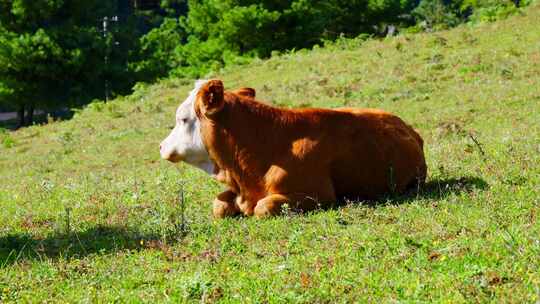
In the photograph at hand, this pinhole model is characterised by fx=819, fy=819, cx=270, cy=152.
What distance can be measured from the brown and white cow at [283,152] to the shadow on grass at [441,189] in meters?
0.21

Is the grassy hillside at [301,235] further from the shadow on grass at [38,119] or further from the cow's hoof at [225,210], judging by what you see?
the shadow on grass at [38,119]

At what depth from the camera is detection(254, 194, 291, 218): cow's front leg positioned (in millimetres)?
8320

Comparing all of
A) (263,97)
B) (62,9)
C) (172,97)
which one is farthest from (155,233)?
(62,9)

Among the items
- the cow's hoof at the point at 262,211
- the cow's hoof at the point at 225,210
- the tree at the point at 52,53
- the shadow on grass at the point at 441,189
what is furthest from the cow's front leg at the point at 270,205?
the tree at the point at 52,53

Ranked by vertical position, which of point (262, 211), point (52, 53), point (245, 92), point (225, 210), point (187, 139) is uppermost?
point (245, 92)

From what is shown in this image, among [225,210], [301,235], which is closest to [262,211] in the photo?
[225,210]

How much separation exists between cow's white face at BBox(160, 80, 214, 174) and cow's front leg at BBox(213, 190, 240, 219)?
15.2 inches

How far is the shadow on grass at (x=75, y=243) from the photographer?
779 cm

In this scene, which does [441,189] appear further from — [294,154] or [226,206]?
[226,206]

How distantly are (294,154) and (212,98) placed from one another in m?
1.04

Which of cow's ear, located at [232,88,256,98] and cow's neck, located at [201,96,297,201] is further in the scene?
cow's ear, located at [232,88,256,98]

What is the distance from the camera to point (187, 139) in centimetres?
893

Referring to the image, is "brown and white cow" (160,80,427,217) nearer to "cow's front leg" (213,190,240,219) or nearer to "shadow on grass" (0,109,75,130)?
"cow's front leg" (213,190,240,219)

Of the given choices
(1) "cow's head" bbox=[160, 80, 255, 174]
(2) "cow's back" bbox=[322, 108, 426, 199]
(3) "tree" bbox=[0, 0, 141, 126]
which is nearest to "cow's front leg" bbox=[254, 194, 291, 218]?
(2) "cow's back" bbox=[322, 108, 426, 199]
